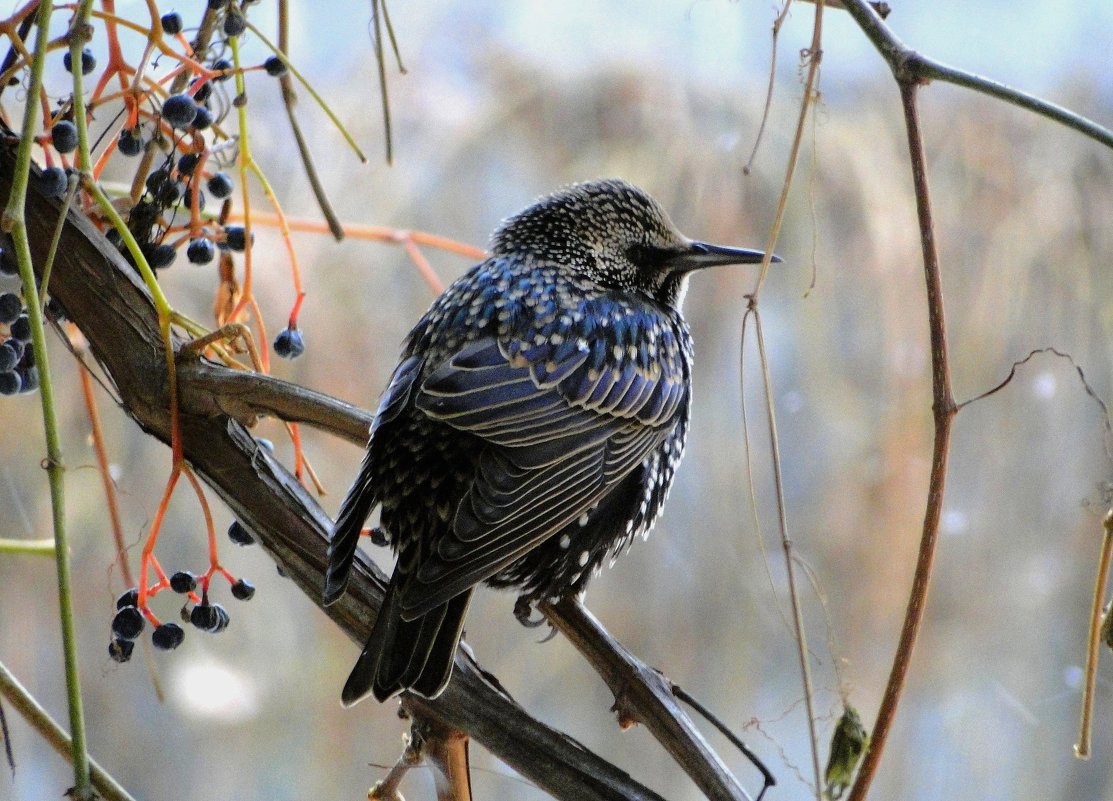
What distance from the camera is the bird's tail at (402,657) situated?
0.90 metres

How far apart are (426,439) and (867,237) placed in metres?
1.03

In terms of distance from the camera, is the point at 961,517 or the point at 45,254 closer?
the point at 45,254

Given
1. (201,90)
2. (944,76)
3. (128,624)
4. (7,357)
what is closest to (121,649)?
(128,624)

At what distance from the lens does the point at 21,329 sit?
0.96m

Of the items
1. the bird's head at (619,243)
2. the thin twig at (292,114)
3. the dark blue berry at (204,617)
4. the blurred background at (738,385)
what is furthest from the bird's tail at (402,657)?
the blurred background at (738,385)

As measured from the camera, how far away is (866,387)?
1.87 metres

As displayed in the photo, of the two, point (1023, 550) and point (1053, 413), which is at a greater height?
point (1053, 413)

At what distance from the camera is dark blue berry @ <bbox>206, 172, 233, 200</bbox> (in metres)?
1.08

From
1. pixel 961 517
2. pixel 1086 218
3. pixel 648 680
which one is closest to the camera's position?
pixel 648 680

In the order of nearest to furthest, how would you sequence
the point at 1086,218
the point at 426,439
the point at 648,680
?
the point at 648,680, the point at 426,439, the point at 1086,218

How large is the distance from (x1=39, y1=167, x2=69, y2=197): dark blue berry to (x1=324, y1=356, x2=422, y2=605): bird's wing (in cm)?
32

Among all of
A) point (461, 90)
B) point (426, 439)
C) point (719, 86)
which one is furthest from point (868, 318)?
point (426, 439)

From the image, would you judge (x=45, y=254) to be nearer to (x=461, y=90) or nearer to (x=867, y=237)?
(x=461, y=90)

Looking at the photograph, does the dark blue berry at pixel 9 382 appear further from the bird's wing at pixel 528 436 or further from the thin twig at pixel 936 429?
the thin twig at pixel 936 429
